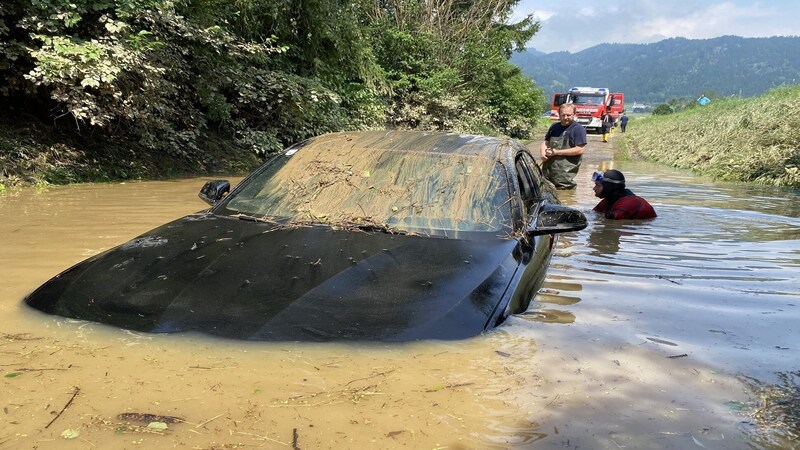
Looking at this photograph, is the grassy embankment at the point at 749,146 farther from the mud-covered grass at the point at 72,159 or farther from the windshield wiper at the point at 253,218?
the windshield wiper at the point at 253,218

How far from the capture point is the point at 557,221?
358 centimetres

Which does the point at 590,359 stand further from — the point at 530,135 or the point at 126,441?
the point at 530,135

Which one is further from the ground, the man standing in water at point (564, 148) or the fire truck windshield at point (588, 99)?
the fire truck windshield at point (588, 99)

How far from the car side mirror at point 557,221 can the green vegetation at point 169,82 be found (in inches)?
254

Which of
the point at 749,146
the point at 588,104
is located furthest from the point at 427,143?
the point at 588,104

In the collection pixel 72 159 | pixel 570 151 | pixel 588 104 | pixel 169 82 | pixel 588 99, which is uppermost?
pixel 588 99

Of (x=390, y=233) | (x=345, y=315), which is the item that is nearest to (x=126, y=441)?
(x=345, y=315)

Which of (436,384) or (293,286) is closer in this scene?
(436,384)

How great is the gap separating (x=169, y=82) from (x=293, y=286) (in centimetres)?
834

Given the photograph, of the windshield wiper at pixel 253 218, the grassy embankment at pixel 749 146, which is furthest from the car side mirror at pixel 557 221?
the grassy embankment at pixel 749 146

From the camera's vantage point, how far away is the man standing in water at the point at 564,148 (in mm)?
8516

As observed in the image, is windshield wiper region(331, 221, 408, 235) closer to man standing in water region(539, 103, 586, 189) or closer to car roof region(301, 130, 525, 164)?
car roof region(301, 130, 525, 164)

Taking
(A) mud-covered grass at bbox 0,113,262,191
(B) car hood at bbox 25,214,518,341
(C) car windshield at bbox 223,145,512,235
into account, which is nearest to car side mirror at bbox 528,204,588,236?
(C) car windshield at bbox 223,145,512,235

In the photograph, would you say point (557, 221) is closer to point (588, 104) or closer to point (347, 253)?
point (347, 253)
